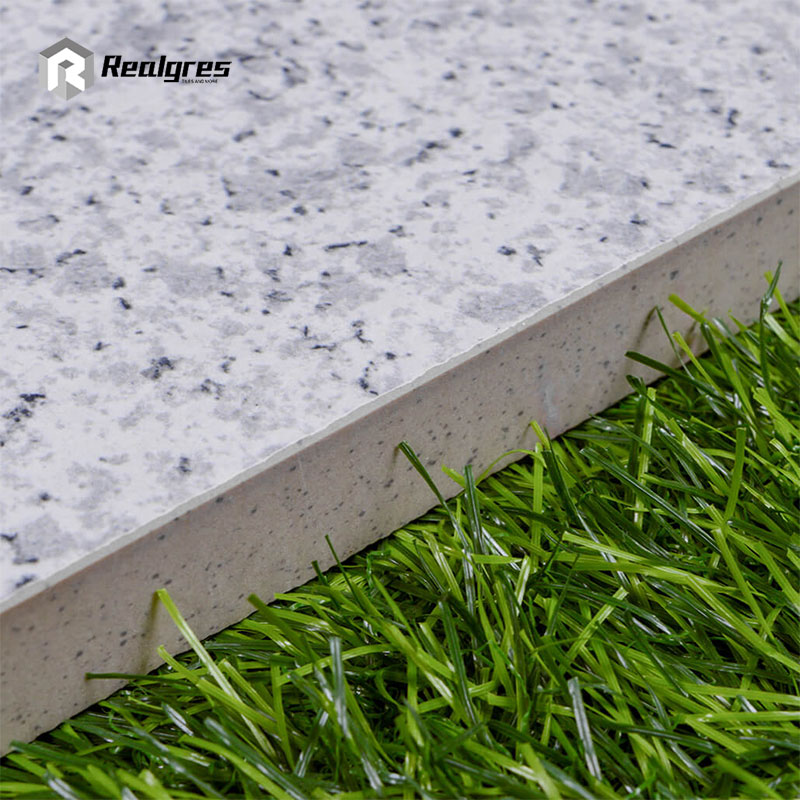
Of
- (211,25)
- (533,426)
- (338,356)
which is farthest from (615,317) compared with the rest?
(211,25)

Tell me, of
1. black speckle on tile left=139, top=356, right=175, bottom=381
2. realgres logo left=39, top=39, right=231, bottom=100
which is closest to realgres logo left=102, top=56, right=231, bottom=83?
realgres logo left=39, top=39, right=231, bottom=100

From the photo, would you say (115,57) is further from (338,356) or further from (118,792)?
(118,792)

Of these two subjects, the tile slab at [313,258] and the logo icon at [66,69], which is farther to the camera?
the logo icon at [66,69]

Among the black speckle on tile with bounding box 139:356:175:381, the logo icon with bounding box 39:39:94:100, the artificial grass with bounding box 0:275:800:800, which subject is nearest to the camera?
the artificial grass with bounding box 0:275:800:800

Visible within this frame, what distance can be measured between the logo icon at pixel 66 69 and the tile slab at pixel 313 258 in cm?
1

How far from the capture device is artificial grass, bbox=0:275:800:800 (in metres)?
0.74

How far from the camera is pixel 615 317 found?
98cm

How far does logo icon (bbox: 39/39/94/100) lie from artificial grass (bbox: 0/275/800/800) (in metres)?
0.64

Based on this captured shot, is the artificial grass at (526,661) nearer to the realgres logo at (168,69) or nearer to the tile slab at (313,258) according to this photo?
the tile slab at (313,258)

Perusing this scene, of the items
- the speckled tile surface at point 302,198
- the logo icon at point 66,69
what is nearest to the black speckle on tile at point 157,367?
the speckled tile surface at point 302,198

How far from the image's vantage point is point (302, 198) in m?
1.02

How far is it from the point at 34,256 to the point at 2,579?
0.36 m

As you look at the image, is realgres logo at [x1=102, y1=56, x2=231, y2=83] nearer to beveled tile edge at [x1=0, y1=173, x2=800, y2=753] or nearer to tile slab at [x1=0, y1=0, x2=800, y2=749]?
tile slab at [x1=0, y1=0, x2=800, y2=749]

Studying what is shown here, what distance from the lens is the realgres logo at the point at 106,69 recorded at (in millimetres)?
1169
